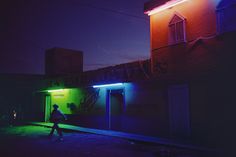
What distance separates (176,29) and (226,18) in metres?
2.79

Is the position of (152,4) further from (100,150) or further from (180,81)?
(100,150)

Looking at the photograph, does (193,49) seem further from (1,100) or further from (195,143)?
(1,100)

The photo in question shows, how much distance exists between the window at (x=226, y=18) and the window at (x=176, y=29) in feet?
6.43

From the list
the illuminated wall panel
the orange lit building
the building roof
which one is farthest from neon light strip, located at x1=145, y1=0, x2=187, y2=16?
the illuminated wall panel

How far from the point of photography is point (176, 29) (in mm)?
13703

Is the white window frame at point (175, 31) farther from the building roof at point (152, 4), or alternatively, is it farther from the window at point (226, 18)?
the window at point (226, 18)

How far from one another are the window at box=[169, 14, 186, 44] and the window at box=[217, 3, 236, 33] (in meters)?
1.96

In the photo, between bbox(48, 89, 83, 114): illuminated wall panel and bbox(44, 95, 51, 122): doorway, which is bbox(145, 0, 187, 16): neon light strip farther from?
bbox(44, 95, 51, 122): doorway

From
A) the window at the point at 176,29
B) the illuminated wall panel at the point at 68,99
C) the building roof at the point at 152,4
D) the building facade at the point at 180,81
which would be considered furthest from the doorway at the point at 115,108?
the building roof at the point at 152,4

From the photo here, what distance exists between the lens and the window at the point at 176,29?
13.3 metres

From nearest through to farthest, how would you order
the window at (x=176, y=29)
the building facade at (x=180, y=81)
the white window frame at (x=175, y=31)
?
the building facade at (x=180, y=81) → the white window frame at (x=175, y=31) → the window at (x=176, y=29)

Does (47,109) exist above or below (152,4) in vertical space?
below

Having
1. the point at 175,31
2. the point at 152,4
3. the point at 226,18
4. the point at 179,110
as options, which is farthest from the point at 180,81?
the point at 152,4

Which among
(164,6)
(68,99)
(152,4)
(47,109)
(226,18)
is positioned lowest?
(47,109)
